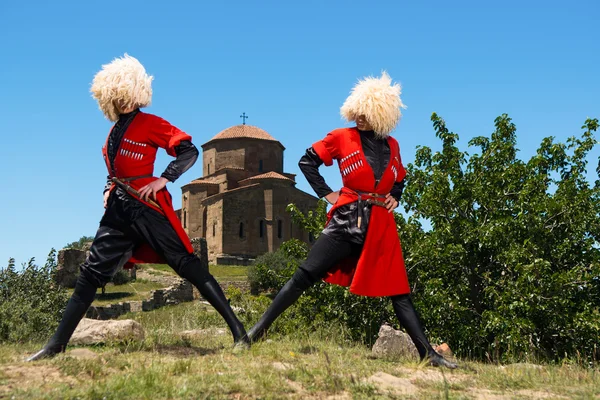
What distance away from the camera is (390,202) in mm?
4730

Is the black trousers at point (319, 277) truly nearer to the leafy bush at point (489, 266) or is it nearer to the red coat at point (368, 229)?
the red coat at point (368, 229)

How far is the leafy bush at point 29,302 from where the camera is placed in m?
7.75

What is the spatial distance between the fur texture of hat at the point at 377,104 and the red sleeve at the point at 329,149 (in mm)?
278

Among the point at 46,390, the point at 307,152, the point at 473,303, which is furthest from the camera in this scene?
the point at 473,303

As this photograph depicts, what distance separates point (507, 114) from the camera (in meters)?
11.0

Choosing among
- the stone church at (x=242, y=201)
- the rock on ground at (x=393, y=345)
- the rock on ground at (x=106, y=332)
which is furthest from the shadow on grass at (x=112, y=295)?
the rock on ground at (x=393, y=345)

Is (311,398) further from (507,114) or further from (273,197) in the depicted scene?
(273,197)

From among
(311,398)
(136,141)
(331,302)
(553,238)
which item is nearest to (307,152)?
(136,141)

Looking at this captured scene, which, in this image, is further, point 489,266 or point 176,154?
point 489,266

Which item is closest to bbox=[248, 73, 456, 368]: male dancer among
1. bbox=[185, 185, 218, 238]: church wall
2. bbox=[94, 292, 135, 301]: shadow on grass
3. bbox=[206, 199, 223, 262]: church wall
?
bbox=[94, 292, 135, 301]: shadow on grass

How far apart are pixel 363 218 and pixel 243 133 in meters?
46.1

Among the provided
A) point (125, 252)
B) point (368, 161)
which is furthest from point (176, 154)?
point (368, 161)

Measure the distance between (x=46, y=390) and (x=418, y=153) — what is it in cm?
787

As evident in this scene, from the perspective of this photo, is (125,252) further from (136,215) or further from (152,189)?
(152,189)
